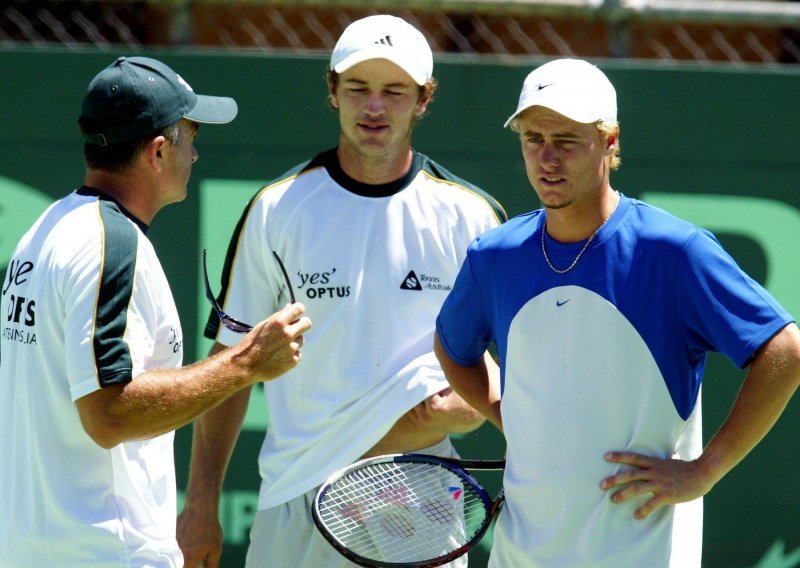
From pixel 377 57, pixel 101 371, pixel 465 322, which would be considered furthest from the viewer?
pixel 377 57

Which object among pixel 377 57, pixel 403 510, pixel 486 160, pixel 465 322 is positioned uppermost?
pixel 377 57

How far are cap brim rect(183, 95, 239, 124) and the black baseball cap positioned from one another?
64 mm

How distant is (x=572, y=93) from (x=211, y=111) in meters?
0.98

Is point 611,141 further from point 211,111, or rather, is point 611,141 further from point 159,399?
point 159,399

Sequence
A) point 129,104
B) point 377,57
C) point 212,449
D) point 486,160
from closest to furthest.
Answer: point 129,104, point 377,57, point 212,449, point 486,160

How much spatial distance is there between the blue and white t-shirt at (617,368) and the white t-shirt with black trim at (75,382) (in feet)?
2.95

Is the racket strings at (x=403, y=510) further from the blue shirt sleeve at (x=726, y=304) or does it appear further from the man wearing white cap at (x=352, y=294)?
the blue shirt sleeve at (x=726, y=304)

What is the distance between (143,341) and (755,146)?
3.08 metres

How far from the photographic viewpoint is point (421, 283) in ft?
11.1

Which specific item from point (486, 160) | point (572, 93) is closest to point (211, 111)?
point (572, 93)

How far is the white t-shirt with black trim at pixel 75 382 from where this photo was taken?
254cm

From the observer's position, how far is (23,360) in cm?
263

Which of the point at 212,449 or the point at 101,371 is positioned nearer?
the point at 101,371

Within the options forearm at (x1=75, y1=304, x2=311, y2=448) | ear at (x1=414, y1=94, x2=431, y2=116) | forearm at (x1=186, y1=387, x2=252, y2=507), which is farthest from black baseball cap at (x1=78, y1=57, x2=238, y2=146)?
forearm at (x1=186, y1=387, x2=252, y2=507)
